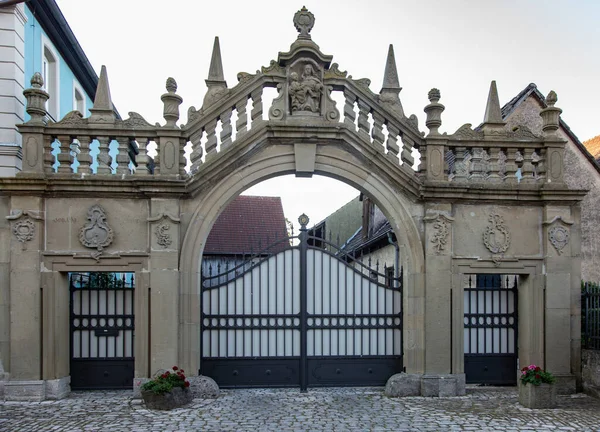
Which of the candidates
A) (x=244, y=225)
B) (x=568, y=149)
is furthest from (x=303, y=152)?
(x=244, y=225)

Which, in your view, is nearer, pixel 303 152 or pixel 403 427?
pixel 403 427

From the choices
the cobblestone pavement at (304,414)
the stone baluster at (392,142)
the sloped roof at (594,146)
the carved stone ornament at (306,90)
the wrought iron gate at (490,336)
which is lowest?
the cobblestone pavement at (304,414)

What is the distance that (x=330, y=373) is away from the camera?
9250mm

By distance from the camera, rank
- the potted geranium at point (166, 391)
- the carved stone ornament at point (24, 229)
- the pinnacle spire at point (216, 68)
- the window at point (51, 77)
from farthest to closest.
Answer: the window at point (51, 77)
the pinnacle spire at point (216, 68)
the carved stone ornament at point (24, 229)
the potted geranium at point (166, 391)

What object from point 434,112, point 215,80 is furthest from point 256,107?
point 434,112

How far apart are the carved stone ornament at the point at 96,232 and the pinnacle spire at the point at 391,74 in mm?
5199

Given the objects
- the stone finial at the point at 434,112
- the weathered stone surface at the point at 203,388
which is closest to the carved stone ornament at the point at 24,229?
the weathered stone surface at the point at 203,388

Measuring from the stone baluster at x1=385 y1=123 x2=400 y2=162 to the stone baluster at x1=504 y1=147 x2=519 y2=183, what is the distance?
1938 mm

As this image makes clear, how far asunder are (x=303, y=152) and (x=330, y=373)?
12.5 ft

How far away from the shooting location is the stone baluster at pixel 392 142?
9.25m

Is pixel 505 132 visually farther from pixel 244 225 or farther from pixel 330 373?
pixel 244 225

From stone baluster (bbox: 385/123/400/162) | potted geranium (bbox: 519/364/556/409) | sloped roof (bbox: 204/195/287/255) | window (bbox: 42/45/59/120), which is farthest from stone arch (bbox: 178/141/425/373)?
sloped roof (bbox: 204/195/287/255)

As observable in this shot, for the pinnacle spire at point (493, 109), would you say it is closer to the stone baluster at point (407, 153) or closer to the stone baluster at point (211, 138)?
the stone baluster at point (407, 153)

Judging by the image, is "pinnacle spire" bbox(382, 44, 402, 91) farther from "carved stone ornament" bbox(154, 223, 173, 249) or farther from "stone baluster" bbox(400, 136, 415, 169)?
"carved stone ornament" bbox(154, 223, 173, 249)
